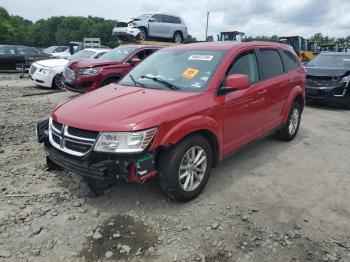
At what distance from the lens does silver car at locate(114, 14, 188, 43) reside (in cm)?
1741

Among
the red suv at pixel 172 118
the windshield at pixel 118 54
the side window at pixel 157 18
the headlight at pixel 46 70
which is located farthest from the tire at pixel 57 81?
the side window at pixel 157 18

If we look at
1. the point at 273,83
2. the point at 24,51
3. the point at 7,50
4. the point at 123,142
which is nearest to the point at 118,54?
the point at 273,83

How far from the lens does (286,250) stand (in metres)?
3.21

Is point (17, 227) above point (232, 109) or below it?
below

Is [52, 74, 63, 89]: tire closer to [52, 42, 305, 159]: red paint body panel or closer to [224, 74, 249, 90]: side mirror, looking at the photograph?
[52, 42, 305, 159]: red paint body panel

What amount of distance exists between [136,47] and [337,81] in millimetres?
5771

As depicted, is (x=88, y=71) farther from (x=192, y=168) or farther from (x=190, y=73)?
(x=192, y=168)

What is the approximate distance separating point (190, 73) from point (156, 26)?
14.0m

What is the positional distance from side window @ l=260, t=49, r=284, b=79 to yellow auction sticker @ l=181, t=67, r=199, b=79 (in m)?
1.32

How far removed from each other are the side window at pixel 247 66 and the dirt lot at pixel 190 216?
51.4 inches

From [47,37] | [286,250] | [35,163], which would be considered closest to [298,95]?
[286,250]

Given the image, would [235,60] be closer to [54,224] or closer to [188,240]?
[188,240]

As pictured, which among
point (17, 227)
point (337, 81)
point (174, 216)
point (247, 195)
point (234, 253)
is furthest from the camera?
point (337, 81)

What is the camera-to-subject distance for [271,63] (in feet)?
18.1
